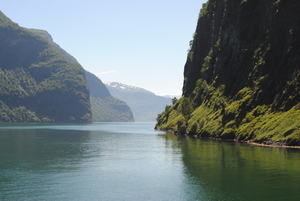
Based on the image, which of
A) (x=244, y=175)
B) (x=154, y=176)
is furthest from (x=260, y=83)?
(x=154, y=176)

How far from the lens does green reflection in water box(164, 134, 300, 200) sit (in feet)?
178

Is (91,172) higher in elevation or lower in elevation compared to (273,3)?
lower

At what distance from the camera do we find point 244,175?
68562 millimetres

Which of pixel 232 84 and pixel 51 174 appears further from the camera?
pixel 232 84

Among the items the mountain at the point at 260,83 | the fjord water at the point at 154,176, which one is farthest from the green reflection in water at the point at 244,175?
the mountain at the point at 260,83

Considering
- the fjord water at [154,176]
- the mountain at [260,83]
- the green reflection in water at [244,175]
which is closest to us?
the green reflection in water at [244,175]

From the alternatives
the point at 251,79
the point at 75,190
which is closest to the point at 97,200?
the point at 75,190

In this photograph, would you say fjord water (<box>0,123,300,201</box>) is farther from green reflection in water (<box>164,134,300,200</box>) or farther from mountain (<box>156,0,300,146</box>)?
mountain (<box>156,0,300,146</box>)

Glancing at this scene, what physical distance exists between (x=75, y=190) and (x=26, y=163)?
3372 cm

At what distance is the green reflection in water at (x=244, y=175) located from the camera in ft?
178

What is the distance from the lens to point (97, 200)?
Answer: 52.2m

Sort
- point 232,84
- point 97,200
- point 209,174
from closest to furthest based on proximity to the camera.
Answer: point 97,200 < point 209,174 < point 232,84

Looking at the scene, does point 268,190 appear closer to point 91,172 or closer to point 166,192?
point 166,192

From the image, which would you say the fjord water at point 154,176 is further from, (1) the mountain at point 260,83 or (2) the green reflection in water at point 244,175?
(1) the mountain at point 260,83
